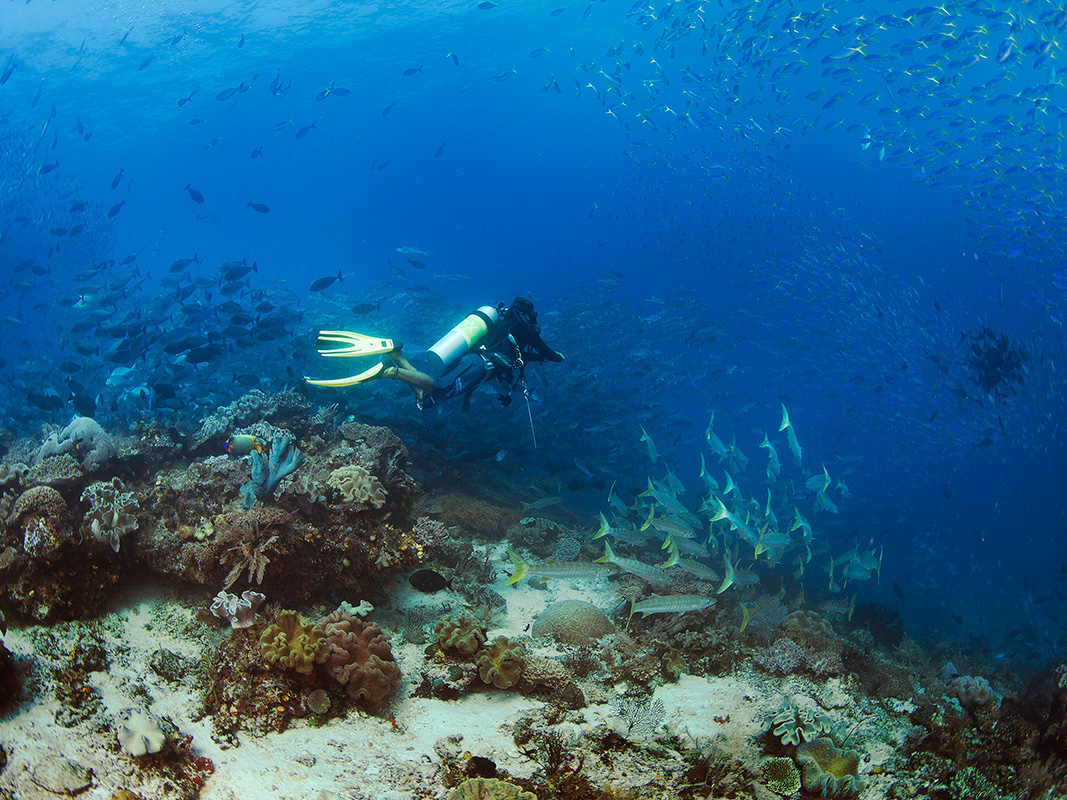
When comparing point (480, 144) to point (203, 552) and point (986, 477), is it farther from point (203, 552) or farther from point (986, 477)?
point (203, 552)

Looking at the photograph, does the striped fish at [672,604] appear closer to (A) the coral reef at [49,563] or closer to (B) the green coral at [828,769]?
(B) the green coral at [828,769]

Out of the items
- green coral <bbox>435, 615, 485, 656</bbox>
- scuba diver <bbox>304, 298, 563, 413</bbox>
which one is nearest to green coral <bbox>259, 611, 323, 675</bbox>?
green coral <bbox>435, 615, 485, 656</bbox>

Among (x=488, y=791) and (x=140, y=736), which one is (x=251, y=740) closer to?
(x=140, y=736)

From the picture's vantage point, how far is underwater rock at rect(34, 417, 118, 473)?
6320 mm

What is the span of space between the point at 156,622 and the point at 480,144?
341 feet

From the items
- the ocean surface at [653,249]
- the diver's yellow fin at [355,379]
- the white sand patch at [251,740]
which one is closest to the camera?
the white sand patch at [251,740]

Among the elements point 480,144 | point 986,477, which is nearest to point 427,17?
point 480,144

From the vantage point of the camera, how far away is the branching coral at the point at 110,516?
15.1 ft

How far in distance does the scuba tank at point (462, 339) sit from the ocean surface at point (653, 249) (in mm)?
3451

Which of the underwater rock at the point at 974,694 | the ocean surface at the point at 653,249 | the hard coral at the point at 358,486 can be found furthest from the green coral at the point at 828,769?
the hard coral at the point at 358,486

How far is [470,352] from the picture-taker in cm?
682

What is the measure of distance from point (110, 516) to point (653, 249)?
124060mm

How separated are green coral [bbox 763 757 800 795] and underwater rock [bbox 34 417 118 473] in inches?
305

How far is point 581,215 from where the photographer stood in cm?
13900
